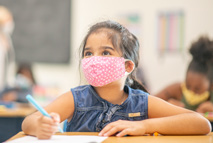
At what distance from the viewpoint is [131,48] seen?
1.52m

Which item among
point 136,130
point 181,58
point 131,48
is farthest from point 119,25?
point 181,58

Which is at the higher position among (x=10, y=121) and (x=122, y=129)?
(x=122, y=129)

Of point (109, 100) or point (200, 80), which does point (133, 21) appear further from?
point (109, 100)

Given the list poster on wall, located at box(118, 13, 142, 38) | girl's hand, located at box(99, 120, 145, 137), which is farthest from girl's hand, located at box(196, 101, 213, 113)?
poster on wall, located at box(118, 13, 142, 38)

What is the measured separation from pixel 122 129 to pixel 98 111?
249mm

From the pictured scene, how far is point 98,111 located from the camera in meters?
1.38

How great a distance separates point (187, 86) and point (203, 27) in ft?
8.17

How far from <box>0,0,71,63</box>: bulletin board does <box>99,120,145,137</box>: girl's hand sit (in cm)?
464

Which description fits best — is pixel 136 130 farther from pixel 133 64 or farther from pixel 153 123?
pixel 133 64

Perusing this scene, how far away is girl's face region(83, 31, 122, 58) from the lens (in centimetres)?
139

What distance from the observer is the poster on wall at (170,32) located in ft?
16.5

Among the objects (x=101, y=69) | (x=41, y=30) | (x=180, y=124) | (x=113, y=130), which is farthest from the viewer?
(x=41, y=30)

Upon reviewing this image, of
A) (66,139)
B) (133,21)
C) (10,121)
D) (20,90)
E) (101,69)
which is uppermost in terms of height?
(133,21)

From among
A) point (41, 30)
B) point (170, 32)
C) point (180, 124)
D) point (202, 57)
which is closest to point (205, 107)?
point (202, 57)
